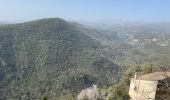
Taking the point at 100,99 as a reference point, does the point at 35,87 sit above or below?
below

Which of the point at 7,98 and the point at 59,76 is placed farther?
the point at 59,76

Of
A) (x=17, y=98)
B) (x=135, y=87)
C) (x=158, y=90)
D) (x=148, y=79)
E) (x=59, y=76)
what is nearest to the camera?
(x=158, y=90)

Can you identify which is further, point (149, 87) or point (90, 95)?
point (90, 95)

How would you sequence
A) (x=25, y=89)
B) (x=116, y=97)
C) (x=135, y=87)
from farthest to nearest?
(x=25, y=89) < (x=116, y=97) < (x=135, y=87)

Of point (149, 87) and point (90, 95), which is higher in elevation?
point (149, 87)

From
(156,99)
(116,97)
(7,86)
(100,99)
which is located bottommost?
(7,86)

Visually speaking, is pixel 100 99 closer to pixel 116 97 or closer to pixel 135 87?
pixel 116 97

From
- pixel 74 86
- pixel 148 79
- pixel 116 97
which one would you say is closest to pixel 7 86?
pixel 74 86

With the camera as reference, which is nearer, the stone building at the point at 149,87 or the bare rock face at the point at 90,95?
the stone building at the point at 149,87

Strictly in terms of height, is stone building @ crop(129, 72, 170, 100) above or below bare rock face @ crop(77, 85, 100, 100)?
above

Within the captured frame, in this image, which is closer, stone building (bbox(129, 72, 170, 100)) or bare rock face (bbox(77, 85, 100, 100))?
stone building (bbox(129, 72, 170, 100))

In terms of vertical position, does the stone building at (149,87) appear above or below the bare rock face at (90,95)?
above
